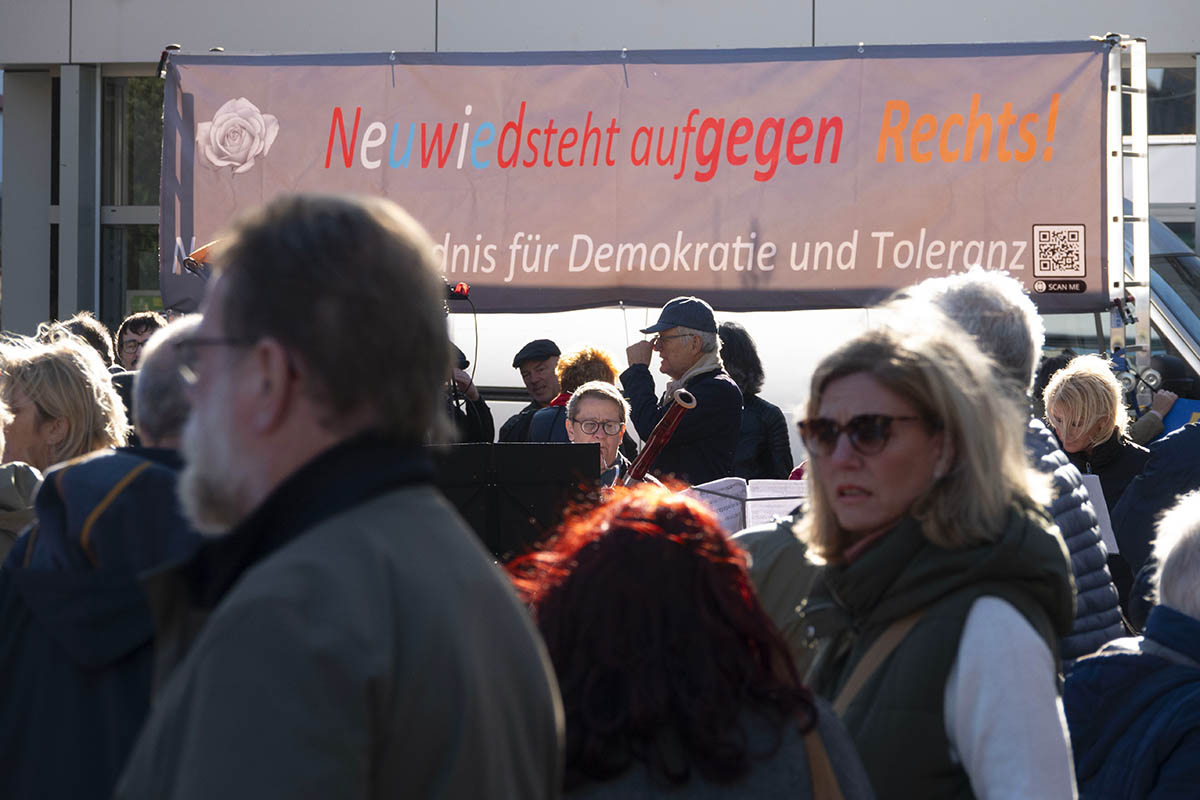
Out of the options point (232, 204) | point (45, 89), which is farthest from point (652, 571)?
point (45, 89)

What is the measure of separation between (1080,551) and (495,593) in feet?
6.60

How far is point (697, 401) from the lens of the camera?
5750mm

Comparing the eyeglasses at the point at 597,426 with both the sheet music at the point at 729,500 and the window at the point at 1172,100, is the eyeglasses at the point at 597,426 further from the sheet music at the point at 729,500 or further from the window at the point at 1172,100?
the window at the point at 1172,100

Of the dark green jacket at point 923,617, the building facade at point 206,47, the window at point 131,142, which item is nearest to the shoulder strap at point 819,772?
the dark green jacket at point 923,617

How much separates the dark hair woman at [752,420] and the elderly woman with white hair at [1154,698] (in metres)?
3.77

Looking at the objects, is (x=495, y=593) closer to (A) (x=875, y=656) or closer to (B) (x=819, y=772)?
(B) (x=819, y=772)

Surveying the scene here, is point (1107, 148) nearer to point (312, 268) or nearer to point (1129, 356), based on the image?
point (1129, 356)

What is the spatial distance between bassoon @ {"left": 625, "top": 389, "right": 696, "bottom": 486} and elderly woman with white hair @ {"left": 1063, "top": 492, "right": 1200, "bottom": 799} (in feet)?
8.73

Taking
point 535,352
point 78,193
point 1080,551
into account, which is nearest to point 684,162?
point 535,352

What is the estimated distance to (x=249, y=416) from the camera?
129 cm

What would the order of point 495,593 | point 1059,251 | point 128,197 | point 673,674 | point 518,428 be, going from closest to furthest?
1. point 495,593
2. point 673,674
3. point 518,428
4. point 1059,251
5. point 128,197

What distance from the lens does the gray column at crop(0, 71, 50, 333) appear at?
11.7 m

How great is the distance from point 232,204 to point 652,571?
6501 millimetres

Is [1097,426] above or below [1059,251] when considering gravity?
below
